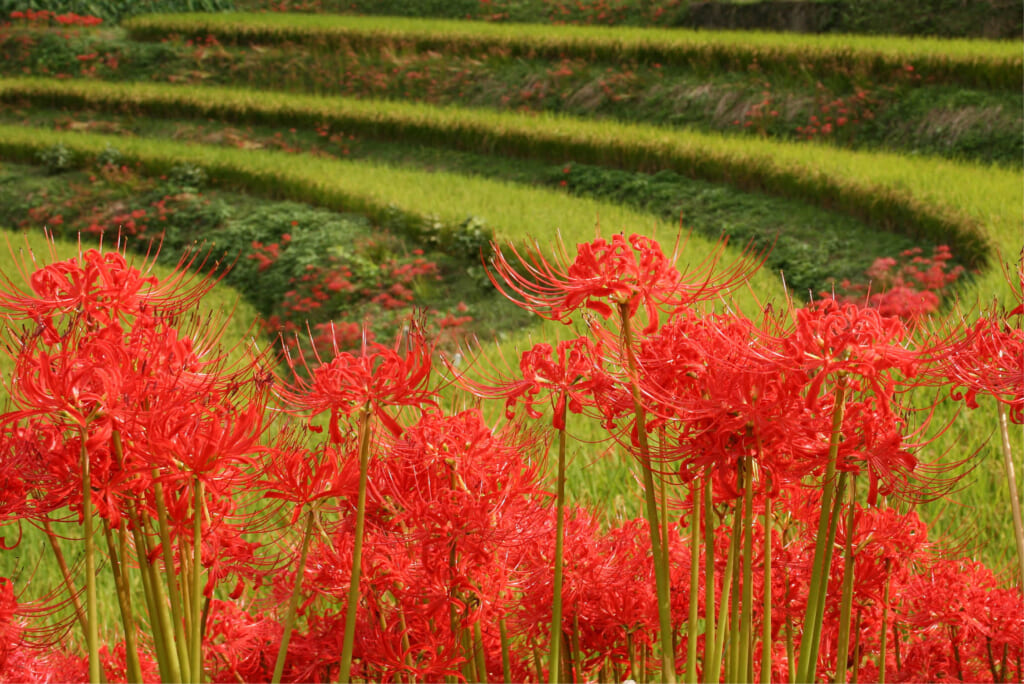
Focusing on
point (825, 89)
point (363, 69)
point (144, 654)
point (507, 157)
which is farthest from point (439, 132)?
point (144, 654)

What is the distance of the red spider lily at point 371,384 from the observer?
1005 mm

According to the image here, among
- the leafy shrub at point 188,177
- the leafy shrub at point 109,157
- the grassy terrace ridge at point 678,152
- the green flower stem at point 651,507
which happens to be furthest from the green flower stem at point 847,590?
the leafy shrub at point 109,157

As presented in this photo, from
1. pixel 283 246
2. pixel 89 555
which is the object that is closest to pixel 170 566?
pixel 89 555

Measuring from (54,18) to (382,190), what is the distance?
1310 centimetres

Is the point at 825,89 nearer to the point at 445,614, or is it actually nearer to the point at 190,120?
the point at 190,120

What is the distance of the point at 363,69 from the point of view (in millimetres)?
16016

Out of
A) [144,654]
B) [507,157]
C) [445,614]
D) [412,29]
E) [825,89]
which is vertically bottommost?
[144,654]

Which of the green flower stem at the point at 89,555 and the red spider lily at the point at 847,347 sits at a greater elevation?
the red spider lily at the point at 847,347

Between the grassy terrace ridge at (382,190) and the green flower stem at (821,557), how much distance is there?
509 cm

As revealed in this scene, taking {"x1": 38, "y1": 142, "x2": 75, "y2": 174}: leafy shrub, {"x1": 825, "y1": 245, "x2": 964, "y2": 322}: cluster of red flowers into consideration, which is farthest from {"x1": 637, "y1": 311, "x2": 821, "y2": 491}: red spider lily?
{"x1": 38, "y1": 142, "x2": 75, "y2": 174}: leafy shrub

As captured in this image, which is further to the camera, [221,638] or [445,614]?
[221,638]

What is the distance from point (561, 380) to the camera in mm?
1104

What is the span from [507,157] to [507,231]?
484 centimetres

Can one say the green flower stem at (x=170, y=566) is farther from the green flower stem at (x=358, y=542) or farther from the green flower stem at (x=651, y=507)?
the green flower stem at (x=651, y=507)
